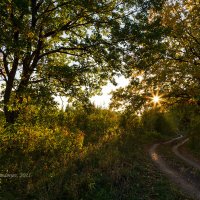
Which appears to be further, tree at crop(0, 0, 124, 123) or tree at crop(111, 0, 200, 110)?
tree at crop(111, 0, 200, 110)

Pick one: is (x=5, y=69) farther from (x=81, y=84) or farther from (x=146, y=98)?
(x=146, y=98)

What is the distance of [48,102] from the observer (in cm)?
1728

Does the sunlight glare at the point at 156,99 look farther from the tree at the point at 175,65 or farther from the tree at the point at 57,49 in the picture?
the tree at the point at 57,49

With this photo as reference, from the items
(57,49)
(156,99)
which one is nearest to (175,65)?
(156,99)

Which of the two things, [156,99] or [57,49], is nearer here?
[57,49]

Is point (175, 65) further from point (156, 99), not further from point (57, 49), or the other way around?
point (57, 49)

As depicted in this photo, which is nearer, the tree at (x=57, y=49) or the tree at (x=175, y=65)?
the tree at (x=57, y=49)

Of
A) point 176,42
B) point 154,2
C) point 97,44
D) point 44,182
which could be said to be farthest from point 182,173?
point 176,42

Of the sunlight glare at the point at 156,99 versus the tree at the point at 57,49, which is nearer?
the tree at the point at 57,49

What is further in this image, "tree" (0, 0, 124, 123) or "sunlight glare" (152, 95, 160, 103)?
"sunlight glare" (152, 95, 160, 103)

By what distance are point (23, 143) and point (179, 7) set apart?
54.2 ft

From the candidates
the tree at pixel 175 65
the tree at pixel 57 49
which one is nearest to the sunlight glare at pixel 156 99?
the tree at pixel 175 65

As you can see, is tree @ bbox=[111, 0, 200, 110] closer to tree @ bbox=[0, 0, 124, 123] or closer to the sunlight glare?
the sunlight glare

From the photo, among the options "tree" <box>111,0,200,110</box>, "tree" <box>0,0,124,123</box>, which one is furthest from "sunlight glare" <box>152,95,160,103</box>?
"tree" <box>0,0,124,123</box>
